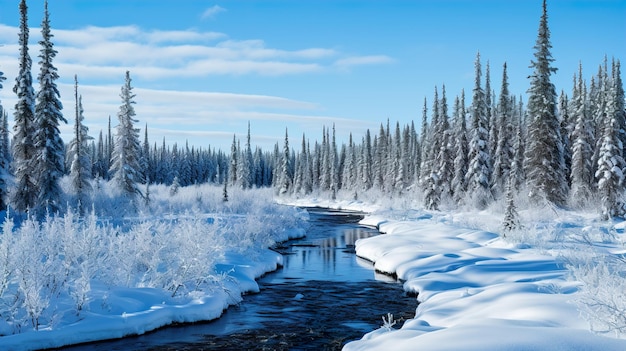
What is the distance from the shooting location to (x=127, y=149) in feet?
124

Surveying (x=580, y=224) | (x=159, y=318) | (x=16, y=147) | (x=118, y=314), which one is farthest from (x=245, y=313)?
(x=16, y=147)

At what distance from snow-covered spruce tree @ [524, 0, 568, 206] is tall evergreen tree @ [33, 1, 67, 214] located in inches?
1077

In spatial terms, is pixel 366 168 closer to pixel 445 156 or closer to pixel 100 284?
pixel 445 156

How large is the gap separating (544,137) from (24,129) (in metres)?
30.1

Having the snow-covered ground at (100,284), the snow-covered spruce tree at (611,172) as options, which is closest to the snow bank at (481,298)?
the snow-covered ground at (100,284)

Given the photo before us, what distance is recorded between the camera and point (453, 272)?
50.2 ft

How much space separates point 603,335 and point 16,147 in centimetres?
2999

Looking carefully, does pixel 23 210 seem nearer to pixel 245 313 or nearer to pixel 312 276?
pixel 312 276

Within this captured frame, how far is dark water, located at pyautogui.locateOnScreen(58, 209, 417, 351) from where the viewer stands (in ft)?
34.4

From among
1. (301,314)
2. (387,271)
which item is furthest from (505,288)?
(387,271)

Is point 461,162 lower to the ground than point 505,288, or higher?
higher

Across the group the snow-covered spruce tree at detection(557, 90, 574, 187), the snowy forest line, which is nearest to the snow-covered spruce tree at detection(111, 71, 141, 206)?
the snowy forest line

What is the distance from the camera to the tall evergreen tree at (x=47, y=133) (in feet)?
93.4

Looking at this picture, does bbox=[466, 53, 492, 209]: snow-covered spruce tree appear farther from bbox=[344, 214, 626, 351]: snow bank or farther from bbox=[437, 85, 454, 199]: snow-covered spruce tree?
bbox=[344, 214, 626, 351]: snow bank
